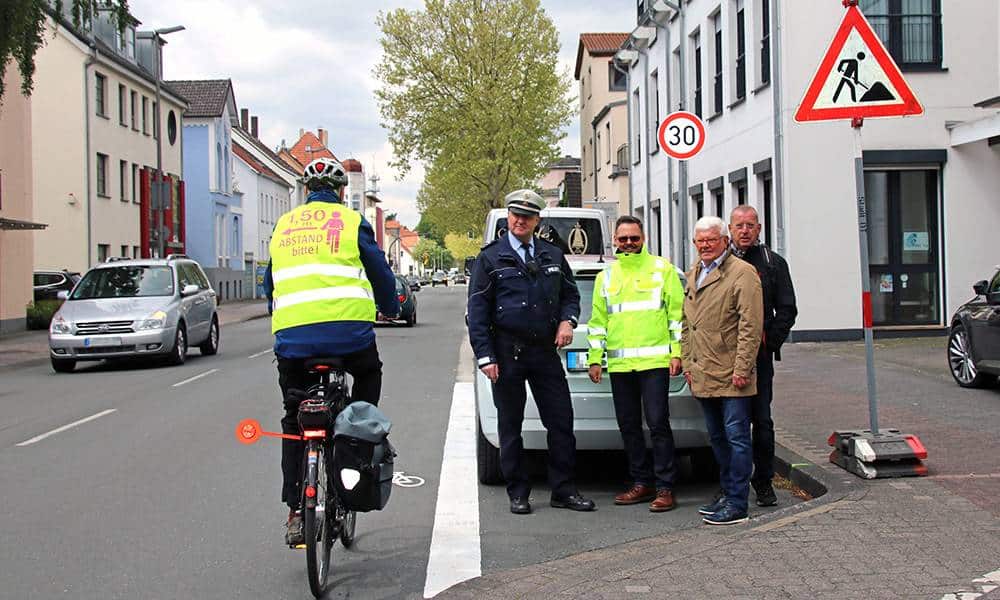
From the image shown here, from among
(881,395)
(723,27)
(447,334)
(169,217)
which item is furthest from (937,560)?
(169,217)

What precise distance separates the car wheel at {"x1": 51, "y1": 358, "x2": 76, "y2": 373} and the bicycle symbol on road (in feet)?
36.3

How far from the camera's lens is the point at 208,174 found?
184 ft

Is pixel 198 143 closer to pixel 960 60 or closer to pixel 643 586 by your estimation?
pixel 960 60

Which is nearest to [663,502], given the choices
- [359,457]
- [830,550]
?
[830,550]

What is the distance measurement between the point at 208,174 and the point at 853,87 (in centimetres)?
5205

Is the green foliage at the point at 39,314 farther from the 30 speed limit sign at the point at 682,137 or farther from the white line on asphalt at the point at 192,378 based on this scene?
the 30 speed limit sign at the point at 682,137

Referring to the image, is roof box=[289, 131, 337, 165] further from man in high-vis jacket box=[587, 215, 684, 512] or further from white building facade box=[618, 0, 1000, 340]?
man in high-vis jacket box=[587, 215, 684, 512]

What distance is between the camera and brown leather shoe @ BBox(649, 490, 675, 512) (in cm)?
672

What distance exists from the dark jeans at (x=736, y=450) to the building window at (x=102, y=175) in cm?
3594

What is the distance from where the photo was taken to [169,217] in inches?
1886

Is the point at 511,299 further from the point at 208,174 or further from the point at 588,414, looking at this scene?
the point at 208,174

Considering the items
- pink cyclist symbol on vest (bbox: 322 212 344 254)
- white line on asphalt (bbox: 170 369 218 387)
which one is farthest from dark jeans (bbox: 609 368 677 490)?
white line on asphalt (bbox: 170 369 218 387)

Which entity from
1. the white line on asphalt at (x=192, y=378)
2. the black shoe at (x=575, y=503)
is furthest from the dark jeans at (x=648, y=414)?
the white line on asphalt at (x=192, y=378)

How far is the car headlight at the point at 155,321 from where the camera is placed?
17.1 metres
